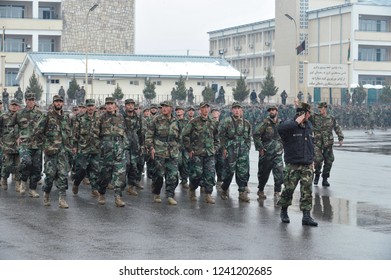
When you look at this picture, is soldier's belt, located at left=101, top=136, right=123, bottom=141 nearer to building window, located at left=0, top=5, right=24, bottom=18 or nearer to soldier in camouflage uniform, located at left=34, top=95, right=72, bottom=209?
soldier in camouflage uniform, located at left=34, top=95, right=72, bottom=209

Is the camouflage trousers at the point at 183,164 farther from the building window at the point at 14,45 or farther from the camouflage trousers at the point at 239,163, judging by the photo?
the building window at the point at 14,45

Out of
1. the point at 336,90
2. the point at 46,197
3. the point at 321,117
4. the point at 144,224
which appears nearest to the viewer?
the point at 144,224

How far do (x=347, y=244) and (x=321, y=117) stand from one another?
9140mm

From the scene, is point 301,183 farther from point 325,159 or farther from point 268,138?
point 325,159

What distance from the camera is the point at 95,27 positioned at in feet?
334

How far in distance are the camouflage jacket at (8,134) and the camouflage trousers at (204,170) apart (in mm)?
3791

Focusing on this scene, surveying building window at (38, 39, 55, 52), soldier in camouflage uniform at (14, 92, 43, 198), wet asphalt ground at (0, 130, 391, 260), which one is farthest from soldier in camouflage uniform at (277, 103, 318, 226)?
building window at (38, 39, 55, 52)

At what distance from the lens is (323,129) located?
2103 centimetres

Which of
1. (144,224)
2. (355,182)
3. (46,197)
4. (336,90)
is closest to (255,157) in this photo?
(355,182)

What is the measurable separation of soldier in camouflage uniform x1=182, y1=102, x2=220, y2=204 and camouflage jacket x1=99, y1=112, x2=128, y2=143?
49.3 inches

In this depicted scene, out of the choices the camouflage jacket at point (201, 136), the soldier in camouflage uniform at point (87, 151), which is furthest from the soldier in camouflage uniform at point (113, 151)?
the camouflage jacket at point (201, 136)

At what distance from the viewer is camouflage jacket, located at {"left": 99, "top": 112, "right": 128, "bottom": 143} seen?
1662cm

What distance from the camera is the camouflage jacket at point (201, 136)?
56.8 feet
